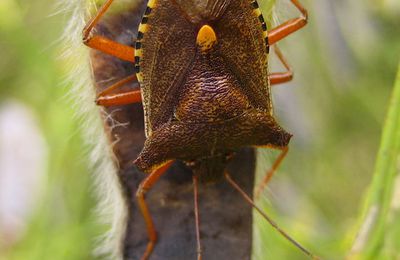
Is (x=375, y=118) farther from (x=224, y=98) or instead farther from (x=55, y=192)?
(x=224, y=98)

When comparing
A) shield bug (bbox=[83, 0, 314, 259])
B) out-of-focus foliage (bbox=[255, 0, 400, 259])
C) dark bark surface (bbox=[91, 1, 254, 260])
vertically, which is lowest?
out-of-focus foliage (bbox=[255, 0, 400, 259])

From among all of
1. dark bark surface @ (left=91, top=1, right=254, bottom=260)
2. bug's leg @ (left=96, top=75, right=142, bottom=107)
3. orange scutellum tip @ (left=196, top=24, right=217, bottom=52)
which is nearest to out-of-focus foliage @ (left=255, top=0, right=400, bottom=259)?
dark bark surface @ (left=91, top=1, right=254, bottom=260)

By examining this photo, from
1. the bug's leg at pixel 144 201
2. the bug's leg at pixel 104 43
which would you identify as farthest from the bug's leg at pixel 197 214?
the bug's leg at pixel 104 43

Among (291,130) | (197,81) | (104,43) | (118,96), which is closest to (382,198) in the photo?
(197,81)

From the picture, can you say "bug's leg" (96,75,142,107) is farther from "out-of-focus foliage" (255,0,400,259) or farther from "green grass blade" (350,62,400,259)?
"out-of-focus foliage" (255,0,400,259)

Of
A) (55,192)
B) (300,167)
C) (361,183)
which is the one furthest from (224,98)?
(361,183)

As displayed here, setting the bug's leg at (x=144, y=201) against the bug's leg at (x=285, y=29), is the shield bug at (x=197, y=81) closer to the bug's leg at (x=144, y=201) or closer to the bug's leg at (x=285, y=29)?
the bug's leg at (x=144, y=201)

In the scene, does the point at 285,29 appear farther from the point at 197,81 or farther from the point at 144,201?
the point at 144,201
